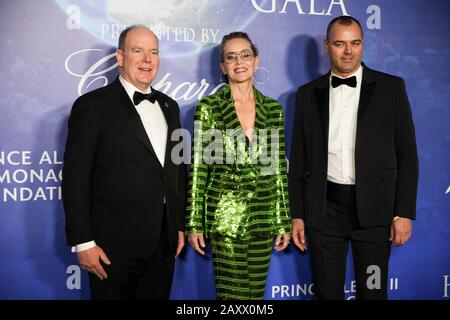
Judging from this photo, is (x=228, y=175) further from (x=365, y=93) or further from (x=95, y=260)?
(x=365, y=93)

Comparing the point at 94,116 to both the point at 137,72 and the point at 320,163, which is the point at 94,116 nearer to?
the point at 137,72

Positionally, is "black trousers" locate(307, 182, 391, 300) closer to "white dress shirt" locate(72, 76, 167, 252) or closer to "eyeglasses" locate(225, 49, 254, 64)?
"eyeglasses" locate(225, 49, 254, 64)

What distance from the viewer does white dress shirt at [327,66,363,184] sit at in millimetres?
2768

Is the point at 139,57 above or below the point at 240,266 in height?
above

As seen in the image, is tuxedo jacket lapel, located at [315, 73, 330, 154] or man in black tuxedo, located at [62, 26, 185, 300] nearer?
man in black tuxedo, located at [62, 26, 185, 300]

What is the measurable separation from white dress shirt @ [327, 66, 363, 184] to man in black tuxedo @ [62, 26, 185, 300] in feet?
3.07

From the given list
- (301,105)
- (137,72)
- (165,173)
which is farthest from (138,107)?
(301,105)

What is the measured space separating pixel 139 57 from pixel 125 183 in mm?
664

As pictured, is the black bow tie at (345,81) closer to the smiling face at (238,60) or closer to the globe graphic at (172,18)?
the smiling face at (238,60)

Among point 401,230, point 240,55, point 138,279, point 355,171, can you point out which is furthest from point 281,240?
point 240,55

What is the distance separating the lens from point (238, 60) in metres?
2.62

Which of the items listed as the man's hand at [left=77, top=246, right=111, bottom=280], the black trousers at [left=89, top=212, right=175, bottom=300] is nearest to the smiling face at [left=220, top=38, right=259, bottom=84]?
the black trousers at [left=89, top=212, right=175, bottom=300]

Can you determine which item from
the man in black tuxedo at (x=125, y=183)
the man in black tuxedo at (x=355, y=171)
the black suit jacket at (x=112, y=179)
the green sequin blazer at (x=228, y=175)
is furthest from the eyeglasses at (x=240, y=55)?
the black suit jacket at (x=112, y=179)

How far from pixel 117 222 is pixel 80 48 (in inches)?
51.8
